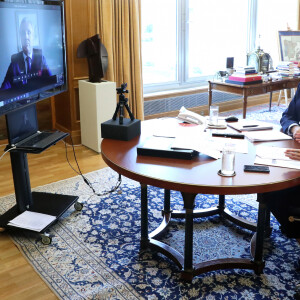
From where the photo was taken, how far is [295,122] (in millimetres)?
2760

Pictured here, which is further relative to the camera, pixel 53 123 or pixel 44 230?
pixel 53 123

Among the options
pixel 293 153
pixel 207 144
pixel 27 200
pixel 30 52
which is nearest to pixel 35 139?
pixel 27 200

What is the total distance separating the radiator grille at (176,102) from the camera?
5594 mm

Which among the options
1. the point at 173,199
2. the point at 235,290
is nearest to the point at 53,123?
the point at 173,199

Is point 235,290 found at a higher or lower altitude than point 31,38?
lower

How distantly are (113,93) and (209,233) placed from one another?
204 cm

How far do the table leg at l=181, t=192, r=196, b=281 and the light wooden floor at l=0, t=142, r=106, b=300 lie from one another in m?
0.68

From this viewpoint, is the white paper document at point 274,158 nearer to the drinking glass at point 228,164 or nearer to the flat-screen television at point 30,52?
the drinking glass at point 228,164

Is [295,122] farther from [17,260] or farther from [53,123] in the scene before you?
[53,123]

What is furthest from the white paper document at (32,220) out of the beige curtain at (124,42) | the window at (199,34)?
the window at (199,34)

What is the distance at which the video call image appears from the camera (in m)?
2.46

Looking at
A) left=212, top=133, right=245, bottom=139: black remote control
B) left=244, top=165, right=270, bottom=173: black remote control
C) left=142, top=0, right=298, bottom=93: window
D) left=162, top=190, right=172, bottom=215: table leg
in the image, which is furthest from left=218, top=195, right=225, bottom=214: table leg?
left=142, top=0, right=298, bottom=93: window

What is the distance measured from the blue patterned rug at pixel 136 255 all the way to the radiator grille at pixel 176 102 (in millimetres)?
2392

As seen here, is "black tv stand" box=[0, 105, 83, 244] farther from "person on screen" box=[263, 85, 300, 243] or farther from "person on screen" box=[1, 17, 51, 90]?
"person on screen" box=[263, 85, 300, 243]
